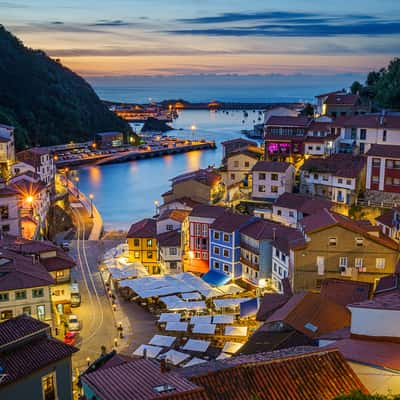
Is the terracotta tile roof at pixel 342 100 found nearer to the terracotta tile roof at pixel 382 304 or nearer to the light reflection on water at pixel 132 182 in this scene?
the light reflection on water at pixel 132 182

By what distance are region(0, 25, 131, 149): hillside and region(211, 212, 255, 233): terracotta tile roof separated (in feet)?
151

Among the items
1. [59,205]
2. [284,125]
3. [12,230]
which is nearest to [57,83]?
[59,205]

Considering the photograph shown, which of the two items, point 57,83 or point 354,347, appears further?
point 57,83

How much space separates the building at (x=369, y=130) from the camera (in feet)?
87.4

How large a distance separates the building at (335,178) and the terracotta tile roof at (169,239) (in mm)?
8149

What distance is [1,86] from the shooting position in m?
68.0

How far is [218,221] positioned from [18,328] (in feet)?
44.2

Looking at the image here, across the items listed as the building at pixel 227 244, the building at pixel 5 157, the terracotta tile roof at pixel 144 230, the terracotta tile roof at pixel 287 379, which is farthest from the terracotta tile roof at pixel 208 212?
the building at pixel 5 157

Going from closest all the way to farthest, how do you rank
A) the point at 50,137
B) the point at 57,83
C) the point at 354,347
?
the point at 354,347 → the point at 50,137 → the point at 57,83

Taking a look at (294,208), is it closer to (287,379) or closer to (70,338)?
(70,338)

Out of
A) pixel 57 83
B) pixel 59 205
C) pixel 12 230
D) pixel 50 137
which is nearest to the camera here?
pixel 12 230

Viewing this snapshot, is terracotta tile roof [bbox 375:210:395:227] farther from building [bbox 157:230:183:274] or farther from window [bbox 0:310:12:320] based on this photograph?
window [bbox 0:310:12:320]

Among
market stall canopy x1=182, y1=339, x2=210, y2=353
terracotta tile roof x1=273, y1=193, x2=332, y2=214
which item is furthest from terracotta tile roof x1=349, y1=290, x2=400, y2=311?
terracotta tile roof x1=273, y1=193, x2=332, y2=214

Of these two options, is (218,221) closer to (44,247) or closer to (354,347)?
(44,247)
